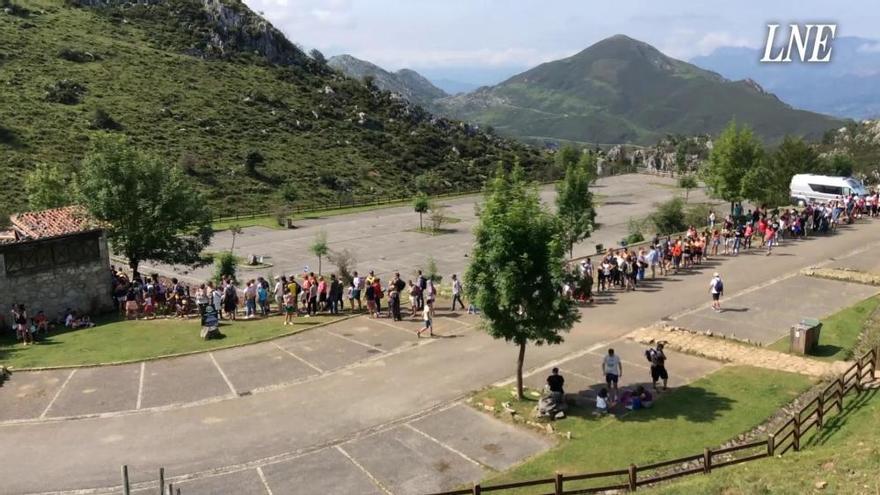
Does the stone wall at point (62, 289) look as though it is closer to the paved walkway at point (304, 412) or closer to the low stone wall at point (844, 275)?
the paved walkway at point (304, 412)

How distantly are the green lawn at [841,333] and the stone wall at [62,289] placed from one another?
857 inches

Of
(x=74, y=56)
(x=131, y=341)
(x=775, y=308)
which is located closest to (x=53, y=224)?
(x=131, y=341)

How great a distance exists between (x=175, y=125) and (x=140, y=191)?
48.3 m

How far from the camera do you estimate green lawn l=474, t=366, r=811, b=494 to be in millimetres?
13125

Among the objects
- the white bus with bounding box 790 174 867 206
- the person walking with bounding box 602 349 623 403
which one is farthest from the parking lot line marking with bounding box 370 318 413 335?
the white bus with bounding box 790 174 867 206

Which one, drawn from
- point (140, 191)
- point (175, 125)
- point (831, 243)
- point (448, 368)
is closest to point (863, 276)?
point (831, 243)

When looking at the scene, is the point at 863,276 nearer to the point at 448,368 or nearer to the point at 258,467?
the point at 448,368

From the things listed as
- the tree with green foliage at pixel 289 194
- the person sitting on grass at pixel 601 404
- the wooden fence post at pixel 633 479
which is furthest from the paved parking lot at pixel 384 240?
the wooden fence post at pixel 633 479

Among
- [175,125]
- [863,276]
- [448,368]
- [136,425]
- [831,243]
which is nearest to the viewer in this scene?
[136,425]

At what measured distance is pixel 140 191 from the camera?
2639 cm

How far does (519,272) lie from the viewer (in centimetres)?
1530

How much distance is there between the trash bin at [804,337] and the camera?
60.6 ft

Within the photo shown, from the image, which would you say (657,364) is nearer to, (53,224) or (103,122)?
(53,224)

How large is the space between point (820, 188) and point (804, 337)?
33.8 meters
